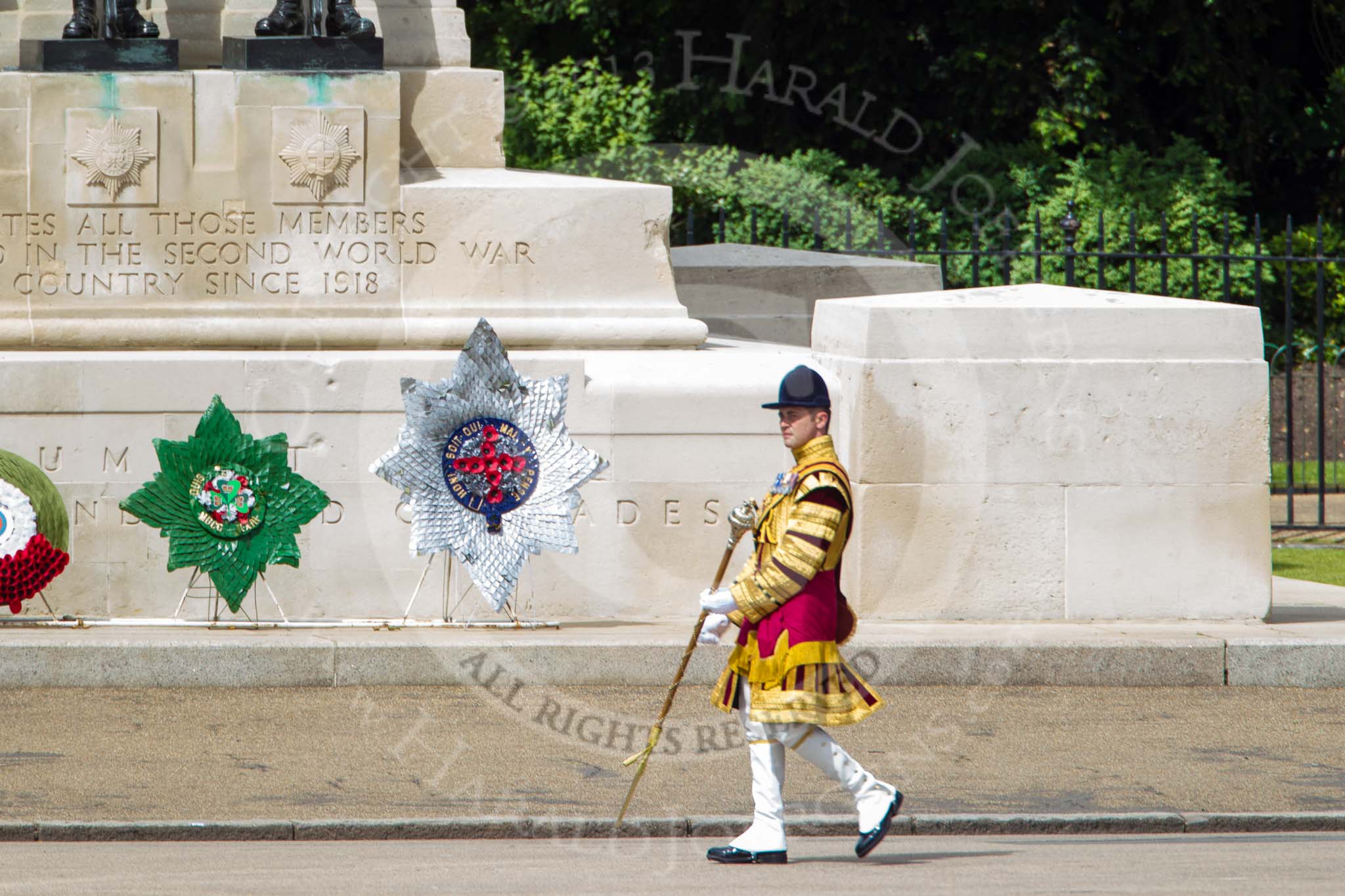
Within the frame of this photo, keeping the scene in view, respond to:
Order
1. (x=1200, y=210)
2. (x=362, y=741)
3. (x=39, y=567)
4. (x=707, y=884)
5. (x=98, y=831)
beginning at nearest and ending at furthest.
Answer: (x=707, y=884) < (x=98, y=831) < (x=362, y=741) < (x=39, y=567) < (x=1200, y=210)

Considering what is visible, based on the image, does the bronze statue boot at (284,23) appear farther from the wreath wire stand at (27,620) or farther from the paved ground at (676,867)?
the paved ground at (676,867)

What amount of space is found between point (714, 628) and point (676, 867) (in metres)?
0.73

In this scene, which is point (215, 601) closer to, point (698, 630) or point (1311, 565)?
point (698, 630)

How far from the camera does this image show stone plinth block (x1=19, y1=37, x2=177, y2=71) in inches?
408

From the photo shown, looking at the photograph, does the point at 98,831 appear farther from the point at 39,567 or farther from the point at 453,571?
the point at 453,571

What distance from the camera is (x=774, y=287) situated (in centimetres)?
1614

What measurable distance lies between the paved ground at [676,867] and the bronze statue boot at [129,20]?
593 centimetres

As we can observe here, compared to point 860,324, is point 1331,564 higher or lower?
lower

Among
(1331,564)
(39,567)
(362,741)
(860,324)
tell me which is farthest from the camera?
(1331,564)

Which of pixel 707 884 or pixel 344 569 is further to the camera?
pixel 344 569

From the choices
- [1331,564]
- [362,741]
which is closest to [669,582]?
[362,741]

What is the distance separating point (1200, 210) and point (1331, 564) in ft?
34.1

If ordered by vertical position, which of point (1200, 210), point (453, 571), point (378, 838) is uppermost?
point (1200, 210)

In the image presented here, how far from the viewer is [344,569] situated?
9797 millimetres
